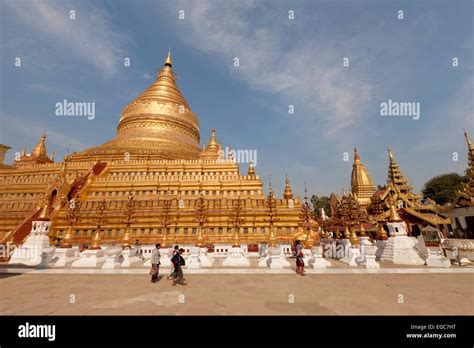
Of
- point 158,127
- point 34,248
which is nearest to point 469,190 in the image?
point 34,248

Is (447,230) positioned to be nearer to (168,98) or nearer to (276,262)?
(276,262)

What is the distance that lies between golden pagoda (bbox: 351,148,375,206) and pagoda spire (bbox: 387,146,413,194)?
12.3 metres

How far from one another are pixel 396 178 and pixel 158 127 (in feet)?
120

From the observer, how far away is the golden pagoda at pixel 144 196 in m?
23.3

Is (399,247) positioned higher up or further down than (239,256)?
higher up

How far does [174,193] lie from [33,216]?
13.4 m

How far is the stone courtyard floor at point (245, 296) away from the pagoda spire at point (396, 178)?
2267cm

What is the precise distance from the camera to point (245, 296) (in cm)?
764

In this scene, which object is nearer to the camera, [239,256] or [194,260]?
[194,260]

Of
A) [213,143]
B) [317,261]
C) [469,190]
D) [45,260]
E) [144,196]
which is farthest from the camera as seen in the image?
[213,143]

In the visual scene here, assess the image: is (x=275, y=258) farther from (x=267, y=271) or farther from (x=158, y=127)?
(x=158, y=127)

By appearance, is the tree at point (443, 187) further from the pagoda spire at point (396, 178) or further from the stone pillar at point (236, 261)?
the stone pillar at point (236, 261)
